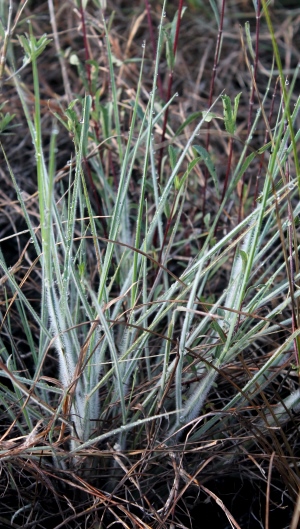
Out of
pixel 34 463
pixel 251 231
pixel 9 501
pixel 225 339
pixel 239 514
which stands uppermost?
pixel 251 231

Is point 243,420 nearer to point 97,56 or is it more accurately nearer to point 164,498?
point 164,498

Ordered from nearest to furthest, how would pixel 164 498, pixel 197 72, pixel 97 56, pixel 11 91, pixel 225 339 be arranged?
1. pixel 225 339
2. pixel 164 498
3. pixel 11 91
4. pixel 97 56
5. pixel 197 72

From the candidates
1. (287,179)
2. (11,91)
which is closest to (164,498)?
(287,179)

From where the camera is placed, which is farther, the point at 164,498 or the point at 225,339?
the point at 164,498

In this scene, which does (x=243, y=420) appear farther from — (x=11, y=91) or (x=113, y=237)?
(x=11, y=91)

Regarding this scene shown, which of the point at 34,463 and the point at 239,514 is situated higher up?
the point at 34,463

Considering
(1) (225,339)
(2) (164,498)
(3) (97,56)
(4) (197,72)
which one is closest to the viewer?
(1) (225,339)

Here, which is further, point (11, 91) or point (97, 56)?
point (97, 56)

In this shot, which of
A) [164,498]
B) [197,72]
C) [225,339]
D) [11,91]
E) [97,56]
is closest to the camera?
[225,339]

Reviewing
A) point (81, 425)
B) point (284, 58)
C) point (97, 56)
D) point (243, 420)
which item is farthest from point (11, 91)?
point (243, 420)
